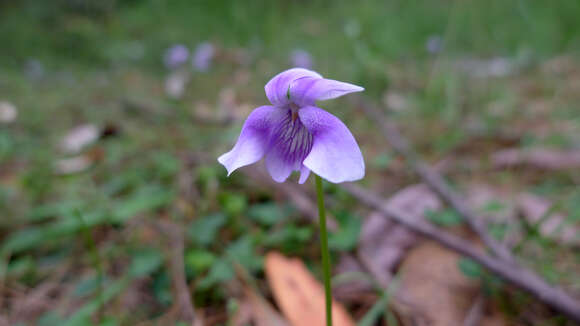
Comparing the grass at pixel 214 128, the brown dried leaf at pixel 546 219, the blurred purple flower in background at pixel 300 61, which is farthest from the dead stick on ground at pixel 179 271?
the blurred purple flower in background at pixel 300 61

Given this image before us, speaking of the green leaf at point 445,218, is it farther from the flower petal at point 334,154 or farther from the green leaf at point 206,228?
the flower petal at point 334,154

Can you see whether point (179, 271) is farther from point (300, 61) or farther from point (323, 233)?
point (300, 61)

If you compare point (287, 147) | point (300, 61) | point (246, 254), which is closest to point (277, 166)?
point (287, 147)

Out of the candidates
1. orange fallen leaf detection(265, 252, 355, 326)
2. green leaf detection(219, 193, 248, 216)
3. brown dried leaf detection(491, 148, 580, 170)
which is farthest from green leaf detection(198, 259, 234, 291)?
brown dried leaf detection(491, 148, 580, 170)

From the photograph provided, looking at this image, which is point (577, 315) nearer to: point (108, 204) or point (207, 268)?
point (207, 268)

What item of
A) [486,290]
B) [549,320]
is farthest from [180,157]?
[549,320]

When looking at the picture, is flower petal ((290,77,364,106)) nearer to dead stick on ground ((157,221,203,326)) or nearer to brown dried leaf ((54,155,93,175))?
dead stick on ground ((157,221,203,326))

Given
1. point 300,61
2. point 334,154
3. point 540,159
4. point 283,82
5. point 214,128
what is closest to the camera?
point 334,154
